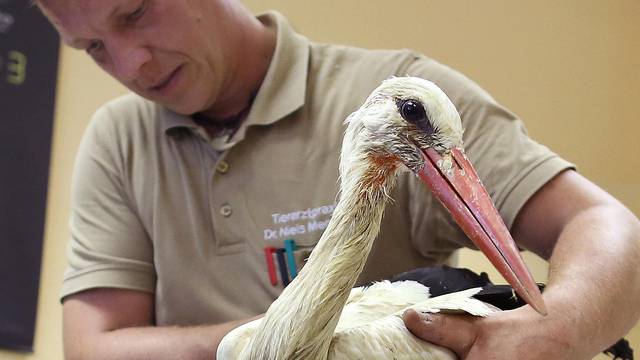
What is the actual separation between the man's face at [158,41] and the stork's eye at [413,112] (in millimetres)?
393

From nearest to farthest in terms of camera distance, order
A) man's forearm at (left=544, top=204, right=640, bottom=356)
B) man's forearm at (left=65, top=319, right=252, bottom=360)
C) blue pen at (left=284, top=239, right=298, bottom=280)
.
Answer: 1. man's forearm at (left=544, top=204, right=640, bottom=356)
2. man's forearm at (left=65, top=319, right=252, bottom=360)
3. blue pen at (left=284, top=239, right=298, bottom=280)

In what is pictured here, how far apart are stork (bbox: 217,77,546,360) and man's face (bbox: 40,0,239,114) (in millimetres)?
346

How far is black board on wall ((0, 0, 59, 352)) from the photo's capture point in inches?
66.8

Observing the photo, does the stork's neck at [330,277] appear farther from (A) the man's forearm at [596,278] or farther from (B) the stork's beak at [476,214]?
(A) the man's forearm at [596,278]

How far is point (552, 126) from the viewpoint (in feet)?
5.18

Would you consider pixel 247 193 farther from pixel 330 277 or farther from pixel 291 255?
pixel 330 277

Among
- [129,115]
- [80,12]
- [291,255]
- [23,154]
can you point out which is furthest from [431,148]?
[23,154]

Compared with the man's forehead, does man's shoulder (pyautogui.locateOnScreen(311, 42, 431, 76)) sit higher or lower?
lower

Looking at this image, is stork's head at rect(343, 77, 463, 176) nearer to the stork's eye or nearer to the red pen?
the stork's eye

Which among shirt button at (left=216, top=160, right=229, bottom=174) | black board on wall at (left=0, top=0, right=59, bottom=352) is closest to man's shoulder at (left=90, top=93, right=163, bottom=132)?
shirt button at (left=216, top=160, right=229, bottom=174)

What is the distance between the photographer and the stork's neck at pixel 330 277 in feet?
2.14

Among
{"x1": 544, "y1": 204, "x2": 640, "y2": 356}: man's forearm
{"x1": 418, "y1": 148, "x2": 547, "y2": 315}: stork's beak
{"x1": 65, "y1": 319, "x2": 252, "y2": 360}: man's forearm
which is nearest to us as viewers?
{"x1": 418, "y1": 148, "x2": 547, "y2": 315}: stork's beak

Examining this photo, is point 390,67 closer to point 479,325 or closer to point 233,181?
point 233,181

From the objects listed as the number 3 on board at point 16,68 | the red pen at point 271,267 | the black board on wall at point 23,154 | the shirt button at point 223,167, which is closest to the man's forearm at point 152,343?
the red pen at point 271,267
